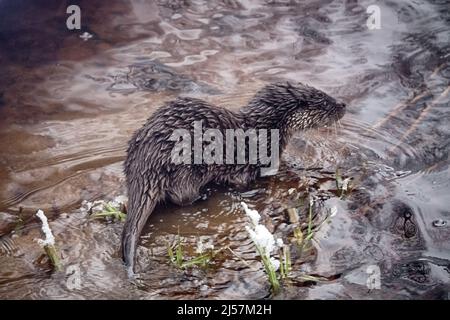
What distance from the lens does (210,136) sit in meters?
3.27

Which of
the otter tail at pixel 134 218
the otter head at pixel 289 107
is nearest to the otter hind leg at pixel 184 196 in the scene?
the otter tail at pixel 134 218

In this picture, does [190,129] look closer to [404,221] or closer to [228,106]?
[228,106]

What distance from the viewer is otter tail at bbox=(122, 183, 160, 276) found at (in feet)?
9.32

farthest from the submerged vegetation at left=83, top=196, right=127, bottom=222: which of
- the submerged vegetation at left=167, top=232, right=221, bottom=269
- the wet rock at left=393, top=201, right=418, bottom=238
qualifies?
the wet rock at left=393, top=201, right=418, bottom=238

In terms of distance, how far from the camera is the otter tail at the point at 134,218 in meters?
2.84

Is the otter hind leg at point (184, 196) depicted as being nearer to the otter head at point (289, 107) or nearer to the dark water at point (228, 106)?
the dark water at point (228, 106)

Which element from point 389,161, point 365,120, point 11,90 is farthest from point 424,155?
point 11,90

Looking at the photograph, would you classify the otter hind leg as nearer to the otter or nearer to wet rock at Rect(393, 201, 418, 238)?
the otter

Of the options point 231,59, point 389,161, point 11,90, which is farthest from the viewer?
point 231,59

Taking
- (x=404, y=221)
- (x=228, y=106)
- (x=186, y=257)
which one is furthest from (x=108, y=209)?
(x=404, y=221)

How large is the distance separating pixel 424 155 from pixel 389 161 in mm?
228

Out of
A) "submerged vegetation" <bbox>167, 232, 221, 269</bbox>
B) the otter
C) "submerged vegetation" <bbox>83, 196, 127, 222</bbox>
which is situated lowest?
"submerged vegetation" <bbox>167, 232, 221, 269</bbox>

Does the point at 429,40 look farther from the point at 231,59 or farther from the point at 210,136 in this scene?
the point at 210,136
